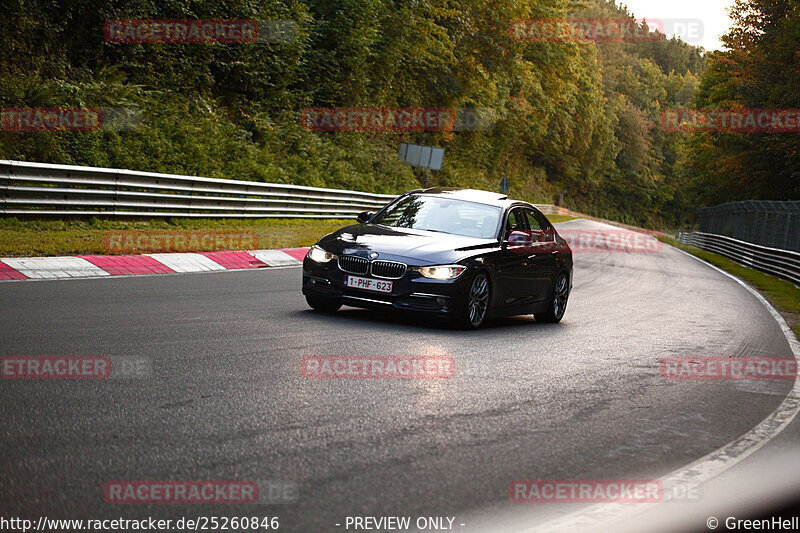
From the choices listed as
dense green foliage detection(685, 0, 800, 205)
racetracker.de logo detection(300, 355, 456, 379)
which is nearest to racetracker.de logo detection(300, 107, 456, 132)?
dense green foliage detection(685, 0, 800, 205)

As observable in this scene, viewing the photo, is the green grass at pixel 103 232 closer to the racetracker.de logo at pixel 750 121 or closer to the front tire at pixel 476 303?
the front tire at pixel 476 303

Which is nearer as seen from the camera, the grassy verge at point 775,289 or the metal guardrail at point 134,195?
the metal guardrail at point 134,195

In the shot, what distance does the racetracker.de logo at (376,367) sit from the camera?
7.34 meters

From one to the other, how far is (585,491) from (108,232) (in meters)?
14.1

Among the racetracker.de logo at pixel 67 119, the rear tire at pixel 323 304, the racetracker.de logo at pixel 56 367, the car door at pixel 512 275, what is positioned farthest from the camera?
the racetracker.de logo at pixel 67 119

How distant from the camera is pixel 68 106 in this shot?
20.5 m

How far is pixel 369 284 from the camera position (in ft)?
33.8

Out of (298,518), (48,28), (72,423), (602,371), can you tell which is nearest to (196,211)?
(48,28)

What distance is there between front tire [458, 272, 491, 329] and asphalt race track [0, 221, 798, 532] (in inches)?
6.9

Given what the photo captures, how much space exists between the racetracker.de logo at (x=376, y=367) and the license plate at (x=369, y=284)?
1.95 metres

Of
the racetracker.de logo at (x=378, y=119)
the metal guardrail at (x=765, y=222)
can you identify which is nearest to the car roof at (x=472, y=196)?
the metal guardrail at (x=765, y=222)

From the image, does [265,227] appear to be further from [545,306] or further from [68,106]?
[545,306]

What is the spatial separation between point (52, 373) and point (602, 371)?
459cm

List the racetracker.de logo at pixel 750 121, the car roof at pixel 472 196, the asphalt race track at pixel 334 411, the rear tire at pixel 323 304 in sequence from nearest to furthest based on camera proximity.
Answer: the asphalt race track at pixel 334 411, the rear tire at pixel 323 304, the car roof at pixel 472 196, the racetracker.de logo at pixel 750 121
